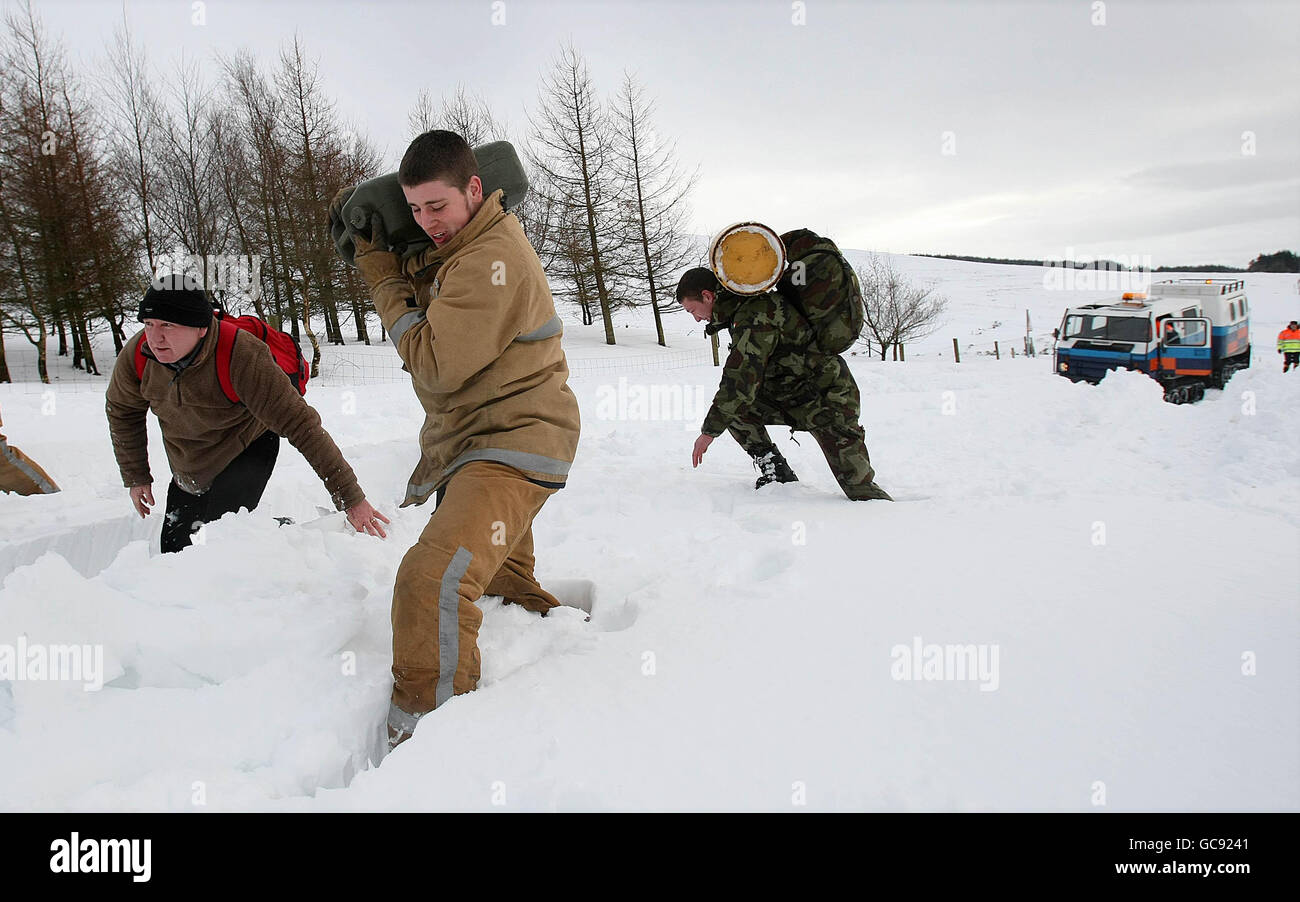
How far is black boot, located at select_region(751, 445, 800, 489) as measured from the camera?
17.3ft

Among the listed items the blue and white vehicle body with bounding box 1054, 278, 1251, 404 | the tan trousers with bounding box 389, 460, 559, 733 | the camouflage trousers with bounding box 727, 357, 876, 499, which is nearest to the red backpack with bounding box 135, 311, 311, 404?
the tan trousers with bounding box 389, 460, 559, 733

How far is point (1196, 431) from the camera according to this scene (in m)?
7.21

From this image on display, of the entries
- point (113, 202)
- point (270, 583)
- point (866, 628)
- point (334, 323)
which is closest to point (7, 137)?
point (113, 202)

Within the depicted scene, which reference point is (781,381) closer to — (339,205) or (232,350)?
(339,205)

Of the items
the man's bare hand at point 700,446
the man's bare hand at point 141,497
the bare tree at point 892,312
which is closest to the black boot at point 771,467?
the man's bare hand at point 700,446

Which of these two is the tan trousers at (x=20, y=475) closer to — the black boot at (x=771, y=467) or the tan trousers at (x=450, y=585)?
the tan trousers at (x=450, y=585)

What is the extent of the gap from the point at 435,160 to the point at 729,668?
1.86m

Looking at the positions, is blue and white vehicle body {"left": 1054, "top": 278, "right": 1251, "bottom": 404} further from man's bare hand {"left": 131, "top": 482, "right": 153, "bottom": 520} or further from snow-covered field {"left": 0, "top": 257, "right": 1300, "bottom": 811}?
man's bare hand {"left": 131, "top": 482, "right": 153, "bottom": 520}

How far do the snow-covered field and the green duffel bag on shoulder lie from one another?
138 centimetres

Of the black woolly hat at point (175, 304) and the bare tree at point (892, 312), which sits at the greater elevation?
the bare tree at point (892, 312)

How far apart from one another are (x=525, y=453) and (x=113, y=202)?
26.5m

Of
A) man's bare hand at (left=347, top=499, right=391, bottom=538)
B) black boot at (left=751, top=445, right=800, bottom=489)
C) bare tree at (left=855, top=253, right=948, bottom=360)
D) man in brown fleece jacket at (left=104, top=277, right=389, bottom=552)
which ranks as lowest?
black boot at (left=751, top=445, right=800, bottom=489)

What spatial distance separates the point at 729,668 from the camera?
2.36 meters

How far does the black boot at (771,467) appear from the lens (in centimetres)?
527
